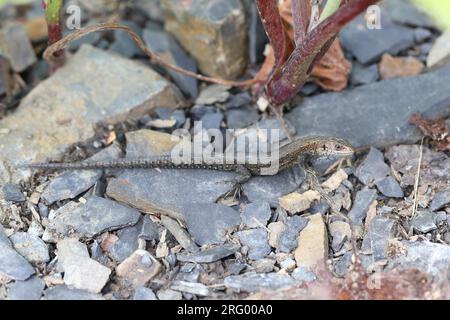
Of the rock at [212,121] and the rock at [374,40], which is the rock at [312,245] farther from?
the rock at [374,40]

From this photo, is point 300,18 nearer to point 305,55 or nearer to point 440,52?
point 305,55

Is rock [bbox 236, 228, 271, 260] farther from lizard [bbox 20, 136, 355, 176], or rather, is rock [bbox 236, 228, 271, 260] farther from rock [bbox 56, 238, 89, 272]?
rock [bbox 56, 238, 89, 272]

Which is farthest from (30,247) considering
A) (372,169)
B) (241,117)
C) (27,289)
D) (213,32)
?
(372,169)

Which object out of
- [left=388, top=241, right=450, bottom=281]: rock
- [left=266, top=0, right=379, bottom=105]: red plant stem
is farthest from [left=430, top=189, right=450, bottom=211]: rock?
[left=266, top=0, right=379, bottom=105]: red plant stem

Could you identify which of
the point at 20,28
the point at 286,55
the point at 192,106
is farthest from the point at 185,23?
the point at 20,28

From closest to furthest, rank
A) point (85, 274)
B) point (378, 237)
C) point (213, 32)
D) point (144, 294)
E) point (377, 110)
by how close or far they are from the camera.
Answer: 1. point (144, 294)
2. point (85, 274)
3. point (378, 237)
4. point (377, 110)
5. point (213, 32)

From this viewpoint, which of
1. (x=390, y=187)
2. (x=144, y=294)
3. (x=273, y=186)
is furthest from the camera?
(x=273, y=186)
